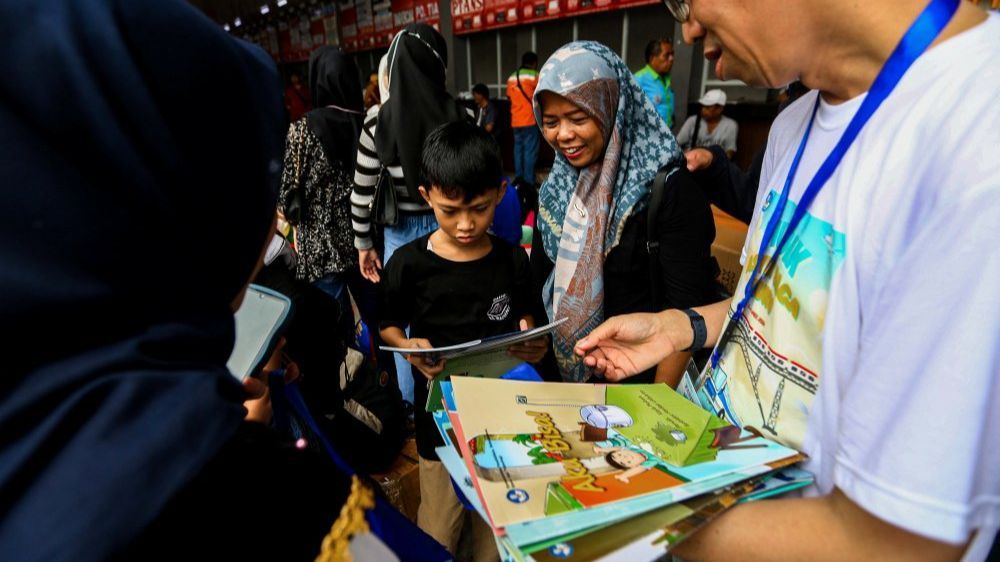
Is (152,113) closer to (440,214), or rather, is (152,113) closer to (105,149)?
(105,149)

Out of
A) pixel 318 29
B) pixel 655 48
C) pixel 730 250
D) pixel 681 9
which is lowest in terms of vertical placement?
pixel 730 250

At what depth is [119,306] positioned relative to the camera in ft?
1.56

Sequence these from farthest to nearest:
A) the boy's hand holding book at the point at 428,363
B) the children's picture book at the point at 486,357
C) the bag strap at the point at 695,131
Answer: the bag strap at the point at 695,131
the boy's hand holding book at the point at 428,363
the children's picture book at the point at 486,357

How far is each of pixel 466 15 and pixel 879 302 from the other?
33.5ft

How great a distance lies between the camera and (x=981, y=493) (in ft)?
1.72

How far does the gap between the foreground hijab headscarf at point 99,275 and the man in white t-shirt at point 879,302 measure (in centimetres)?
66

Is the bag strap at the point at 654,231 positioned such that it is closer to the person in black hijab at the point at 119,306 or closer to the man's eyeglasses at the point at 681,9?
the man's eyeglasses at the point at 681,9

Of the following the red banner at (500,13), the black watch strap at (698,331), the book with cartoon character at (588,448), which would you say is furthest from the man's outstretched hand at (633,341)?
the red banner at (500,13)

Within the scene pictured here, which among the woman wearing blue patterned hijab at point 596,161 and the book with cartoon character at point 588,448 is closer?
the book with cartoon character at point 588,448

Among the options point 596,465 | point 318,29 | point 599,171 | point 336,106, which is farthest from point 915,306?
point 318,29

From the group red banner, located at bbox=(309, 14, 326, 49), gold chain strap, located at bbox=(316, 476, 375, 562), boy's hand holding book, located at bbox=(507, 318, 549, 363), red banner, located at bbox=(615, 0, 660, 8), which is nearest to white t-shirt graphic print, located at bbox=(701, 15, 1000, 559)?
gold chain strap, located at bbox=(316, 476, 375, 562)

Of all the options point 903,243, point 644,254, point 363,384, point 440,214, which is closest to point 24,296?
point 903,243

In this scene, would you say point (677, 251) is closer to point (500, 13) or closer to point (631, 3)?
point (631, 3)

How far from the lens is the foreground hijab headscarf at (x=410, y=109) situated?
7.79ft
